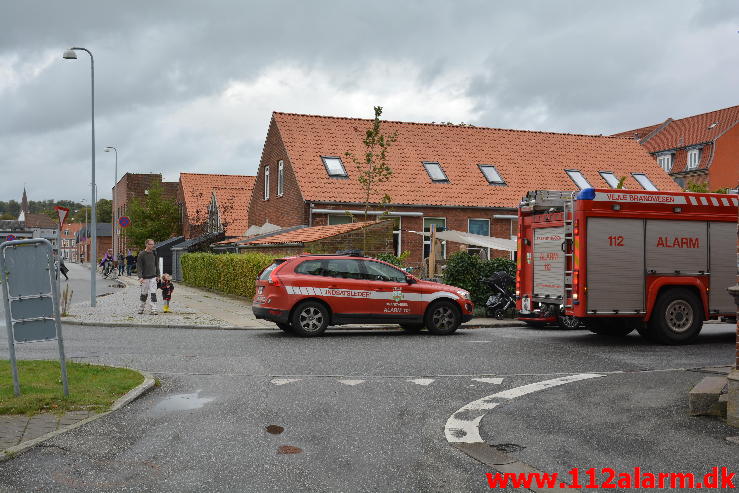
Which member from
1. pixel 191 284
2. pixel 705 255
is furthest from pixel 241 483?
pixel 191 284

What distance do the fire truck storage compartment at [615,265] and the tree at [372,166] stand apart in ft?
55.1

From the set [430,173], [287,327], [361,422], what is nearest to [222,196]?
[430,173]

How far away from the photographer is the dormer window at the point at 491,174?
36562mm

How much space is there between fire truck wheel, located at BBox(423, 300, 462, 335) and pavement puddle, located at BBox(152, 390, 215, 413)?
26.3 feet

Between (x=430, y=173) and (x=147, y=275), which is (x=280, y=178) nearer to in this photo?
(x=430, y=173)

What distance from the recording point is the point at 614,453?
20.8 ft

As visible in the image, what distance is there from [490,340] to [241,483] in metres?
10.4

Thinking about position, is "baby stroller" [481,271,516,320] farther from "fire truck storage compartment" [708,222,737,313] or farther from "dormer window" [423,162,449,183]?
"dormer window" [423,162,449,183]

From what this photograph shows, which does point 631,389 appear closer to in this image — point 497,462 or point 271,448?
point 497,462

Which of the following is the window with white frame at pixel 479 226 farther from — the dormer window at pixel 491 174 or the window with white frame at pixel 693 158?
the window with white frame at pixel 693 158

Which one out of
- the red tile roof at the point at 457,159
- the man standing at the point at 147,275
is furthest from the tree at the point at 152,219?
the man standing at the point at 147,275

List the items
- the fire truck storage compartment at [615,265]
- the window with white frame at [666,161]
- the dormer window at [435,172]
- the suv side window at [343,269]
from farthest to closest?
1. the window with white frame at [666,161]
2. the dormer window at [435,172]
3. the suv side window at [343,269]
4. the fire truck storage compartment at [615,265]

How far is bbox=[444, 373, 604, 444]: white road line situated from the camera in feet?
23.0

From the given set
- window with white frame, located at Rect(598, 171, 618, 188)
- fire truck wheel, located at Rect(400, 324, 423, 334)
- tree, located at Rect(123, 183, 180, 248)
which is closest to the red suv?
fire truck wheel, located at Rect(400, 324, 423, 334)
